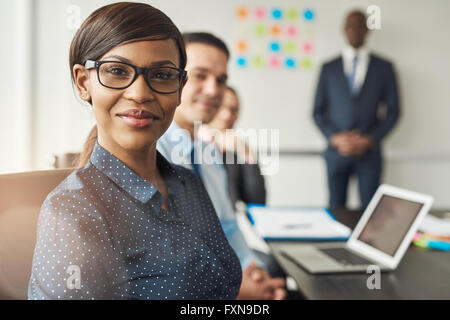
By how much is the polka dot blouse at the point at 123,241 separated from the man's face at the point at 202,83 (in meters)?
0.08

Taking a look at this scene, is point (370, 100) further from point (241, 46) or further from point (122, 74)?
point (122, 74)

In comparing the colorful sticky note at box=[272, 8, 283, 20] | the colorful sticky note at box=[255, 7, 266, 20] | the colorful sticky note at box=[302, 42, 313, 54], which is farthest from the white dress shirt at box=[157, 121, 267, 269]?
the colorful sticky note at box=[302, 42, 313, 54]

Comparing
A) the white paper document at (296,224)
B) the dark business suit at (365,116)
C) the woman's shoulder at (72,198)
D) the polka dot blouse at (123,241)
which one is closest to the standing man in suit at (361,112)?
the dark business suit at (365,116)

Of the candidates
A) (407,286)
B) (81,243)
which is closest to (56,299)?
(81,243)

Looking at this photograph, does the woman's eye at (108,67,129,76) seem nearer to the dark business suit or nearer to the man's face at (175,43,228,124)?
the man's face at (175,43,228,124)

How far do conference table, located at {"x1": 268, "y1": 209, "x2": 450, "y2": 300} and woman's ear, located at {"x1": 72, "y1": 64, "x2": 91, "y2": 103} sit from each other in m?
0.48

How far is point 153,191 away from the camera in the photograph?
1.46ft

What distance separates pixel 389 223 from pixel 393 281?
7.9 inches

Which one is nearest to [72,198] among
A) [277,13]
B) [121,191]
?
[121,191]

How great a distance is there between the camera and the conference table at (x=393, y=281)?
0.68 meters

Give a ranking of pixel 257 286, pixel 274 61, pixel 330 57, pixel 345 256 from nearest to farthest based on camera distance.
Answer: pixel 257 286 → pixel 345 256 → pixel 274 61 → pixel 330 57

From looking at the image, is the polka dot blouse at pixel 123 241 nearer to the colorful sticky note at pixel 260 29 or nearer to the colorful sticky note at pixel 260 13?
the colorful sticky note at pixel 260 29

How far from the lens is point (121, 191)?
0.42 m
